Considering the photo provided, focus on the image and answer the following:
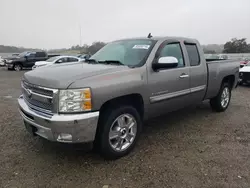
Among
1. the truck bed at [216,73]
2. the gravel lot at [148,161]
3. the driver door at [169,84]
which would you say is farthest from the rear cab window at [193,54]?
the gravel lot at [148,161]

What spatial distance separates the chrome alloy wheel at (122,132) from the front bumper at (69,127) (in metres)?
0.41

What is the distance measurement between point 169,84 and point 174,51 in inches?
30.5

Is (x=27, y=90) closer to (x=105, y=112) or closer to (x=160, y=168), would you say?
(x=105, y=112)

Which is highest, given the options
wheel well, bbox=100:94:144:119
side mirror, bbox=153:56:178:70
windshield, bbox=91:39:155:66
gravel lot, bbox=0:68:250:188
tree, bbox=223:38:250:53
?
tree, bbox=223:38:250:53

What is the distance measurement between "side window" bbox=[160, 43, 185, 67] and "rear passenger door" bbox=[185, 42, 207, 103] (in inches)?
9.3

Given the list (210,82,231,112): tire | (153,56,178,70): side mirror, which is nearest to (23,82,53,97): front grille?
(153,56,178,70): side mirror

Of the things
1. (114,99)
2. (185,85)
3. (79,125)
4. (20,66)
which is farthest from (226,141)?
(20,66)

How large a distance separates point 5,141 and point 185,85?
3.41 m

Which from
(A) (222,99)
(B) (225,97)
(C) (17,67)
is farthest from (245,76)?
(C) (17,67)

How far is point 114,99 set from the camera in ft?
10.7

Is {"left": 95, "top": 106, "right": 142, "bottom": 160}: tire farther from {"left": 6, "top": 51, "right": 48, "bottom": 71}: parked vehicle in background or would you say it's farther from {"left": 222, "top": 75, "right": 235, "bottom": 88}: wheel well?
{"left": 6, "top": 51, "right": 48, "bottom": 71}: parked vehicle in background

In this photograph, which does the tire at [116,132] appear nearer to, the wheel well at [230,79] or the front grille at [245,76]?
the wheel well at [230,79]

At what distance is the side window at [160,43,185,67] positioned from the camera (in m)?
4.13

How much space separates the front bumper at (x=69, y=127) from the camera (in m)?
2.77
